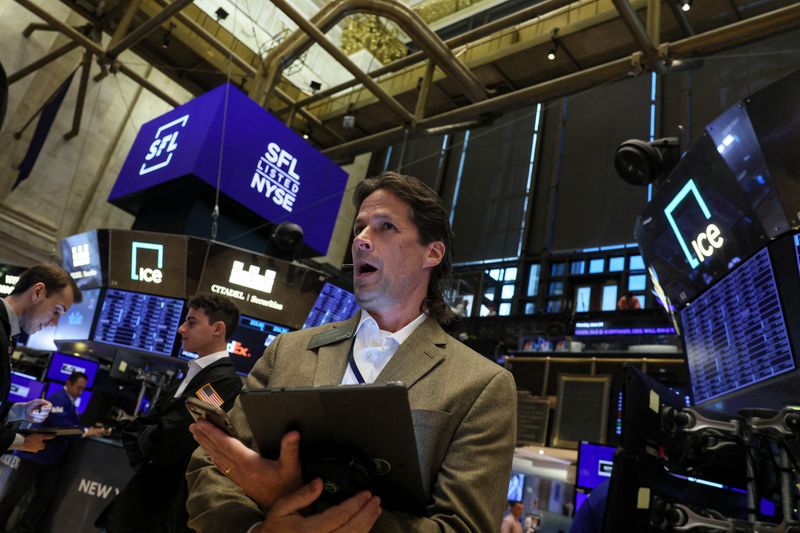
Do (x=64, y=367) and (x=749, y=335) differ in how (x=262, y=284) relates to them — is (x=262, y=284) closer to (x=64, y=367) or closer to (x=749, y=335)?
(x=64, y=367)

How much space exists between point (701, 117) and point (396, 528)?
15446mm

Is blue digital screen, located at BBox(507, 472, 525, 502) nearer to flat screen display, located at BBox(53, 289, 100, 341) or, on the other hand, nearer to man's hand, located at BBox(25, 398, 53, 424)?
flat screen display, located at BBox(53, 289, 100, 341)

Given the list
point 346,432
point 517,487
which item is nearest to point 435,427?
point 346,432

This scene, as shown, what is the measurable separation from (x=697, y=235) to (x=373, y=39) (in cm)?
992

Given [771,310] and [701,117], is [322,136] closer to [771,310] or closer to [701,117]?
[701,117]

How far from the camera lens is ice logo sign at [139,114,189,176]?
792 centimetres

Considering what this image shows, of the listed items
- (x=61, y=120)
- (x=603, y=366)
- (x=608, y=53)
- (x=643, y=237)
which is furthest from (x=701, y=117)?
(x=61, y=120)

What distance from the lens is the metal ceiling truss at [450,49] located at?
23.5ft

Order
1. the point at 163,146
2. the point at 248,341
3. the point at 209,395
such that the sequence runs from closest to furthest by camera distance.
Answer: the point at 209,395
the point at 248,341
the point at 163,146

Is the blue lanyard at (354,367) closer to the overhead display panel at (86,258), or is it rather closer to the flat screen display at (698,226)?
the flat screen display at (698,226)

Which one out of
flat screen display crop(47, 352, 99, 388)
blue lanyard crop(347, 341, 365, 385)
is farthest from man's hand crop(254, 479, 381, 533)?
flat screen display crop(47, 352, 99, 388)

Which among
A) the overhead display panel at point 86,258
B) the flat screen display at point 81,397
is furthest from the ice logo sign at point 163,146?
the flat screen display at point 81,397

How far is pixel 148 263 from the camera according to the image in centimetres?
680

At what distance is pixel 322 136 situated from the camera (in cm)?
1289
